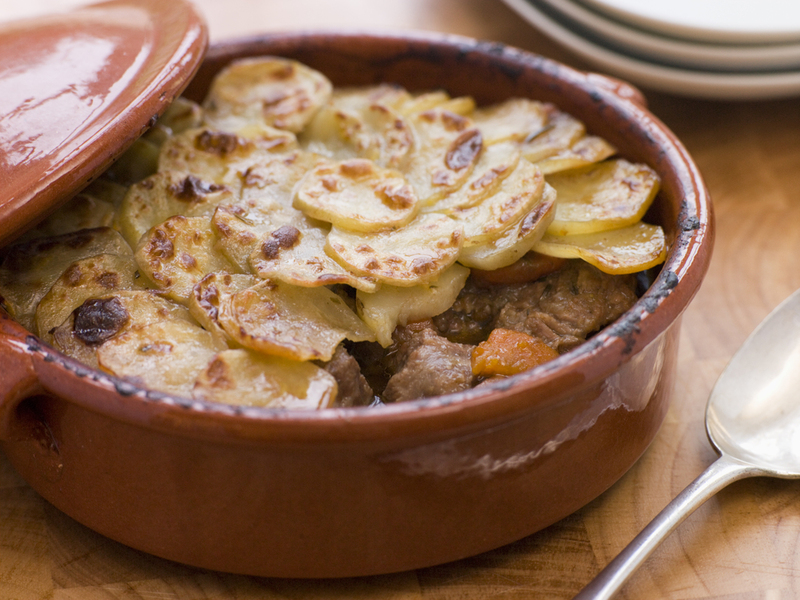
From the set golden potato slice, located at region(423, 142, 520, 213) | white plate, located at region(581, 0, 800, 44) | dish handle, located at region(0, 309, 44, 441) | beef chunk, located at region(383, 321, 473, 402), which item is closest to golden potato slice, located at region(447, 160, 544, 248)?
golden potato slice, located at region(423, 142, 520, 213)

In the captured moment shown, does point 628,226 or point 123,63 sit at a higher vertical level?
point 123,63

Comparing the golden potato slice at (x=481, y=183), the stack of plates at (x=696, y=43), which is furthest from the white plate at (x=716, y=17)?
the golden potato slice at (x=481, y=183)

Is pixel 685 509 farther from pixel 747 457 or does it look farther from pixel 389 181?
pixel 389 181

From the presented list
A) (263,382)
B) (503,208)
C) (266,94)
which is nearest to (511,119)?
(503,208)

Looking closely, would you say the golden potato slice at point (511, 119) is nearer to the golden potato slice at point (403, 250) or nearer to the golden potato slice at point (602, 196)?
the golden potato slice at point (602, 196)

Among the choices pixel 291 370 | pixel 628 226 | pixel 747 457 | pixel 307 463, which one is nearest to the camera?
pixel 307 463

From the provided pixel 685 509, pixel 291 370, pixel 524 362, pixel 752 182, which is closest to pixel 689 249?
pixel 524 362

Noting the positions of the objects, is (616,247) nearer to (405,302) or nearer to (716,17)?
(405,302)

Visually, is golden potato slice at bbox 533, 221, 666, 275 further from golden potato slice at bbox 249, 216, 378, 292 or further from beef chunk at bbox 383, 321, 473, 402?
golden potato slice at bbox 249, 216, 378, 292
